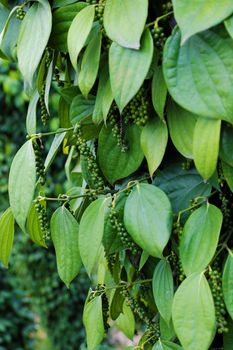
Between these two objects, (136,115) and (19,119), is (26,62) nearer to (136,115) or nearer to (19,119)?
(136,115)

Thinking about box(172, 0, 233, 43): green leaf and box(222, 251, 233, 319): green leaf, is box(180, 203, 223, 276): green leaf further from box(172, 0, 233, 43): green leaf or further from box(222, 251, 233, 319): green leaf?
box(172, 0, 233, 43): green leaf

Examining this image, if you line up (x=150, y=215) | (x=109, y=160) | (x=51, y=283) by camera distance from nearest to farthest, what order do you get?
(x=150, y=215)
(x=109, y=160)
(x=51, y=283)

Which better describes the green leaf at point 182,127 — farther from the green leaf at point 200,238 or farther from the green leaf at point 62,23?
the green leaf at point 62,23

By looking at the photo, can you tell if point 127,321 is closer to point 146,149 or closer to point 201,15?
point 146,149

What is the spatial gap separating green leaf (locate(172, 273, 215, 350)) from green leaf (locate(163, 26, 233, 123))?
22 cm

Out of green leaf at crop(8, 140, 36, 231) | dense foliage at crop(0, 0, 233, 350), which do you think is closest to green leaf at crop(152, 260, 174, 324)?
dense foliage at crop(0, 0, 233, 350)

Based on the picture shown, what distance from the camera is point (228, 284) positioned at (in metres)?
0.80

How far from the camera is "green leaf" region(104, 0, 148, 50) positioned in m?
0.76

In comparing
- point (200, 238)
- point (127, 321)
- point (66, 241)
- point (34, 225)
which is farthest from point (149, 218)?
point (127, 321)

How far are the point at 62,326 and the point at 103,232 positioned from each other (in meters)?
3.09

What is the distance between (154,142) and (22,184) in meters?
0.20

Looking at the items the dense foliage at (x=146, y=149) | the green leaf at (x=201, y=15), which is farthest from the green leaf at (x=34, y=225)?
the green leaf at (x=201, y=15)

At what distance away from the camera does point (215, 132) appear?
2.42ft

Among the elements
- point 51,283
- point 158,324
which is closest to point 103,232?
point 158,324
